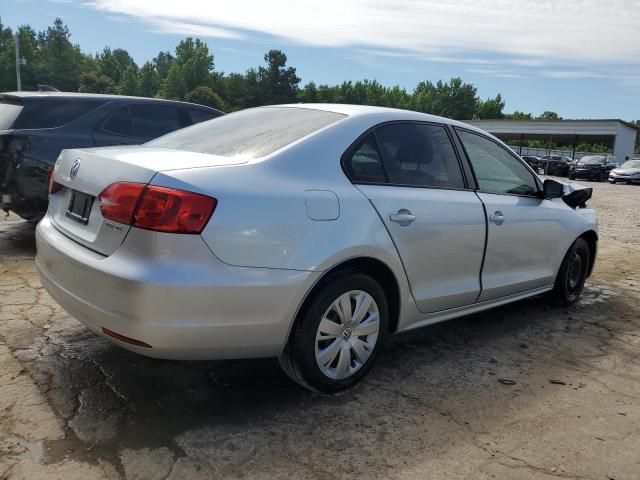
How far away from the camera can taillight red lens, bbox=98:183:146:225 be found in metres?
2.66

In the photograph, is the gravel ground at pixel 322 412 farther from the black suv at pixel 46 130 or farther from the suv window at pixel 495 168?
the black suv at pixel 46 130

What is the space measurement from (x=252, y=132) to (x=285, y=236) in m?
0.91

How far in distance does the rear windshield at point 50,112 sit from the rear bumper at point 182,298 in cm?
362

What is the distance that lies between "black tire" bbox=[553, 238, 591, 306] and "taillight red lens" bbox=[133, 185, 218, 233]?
355 centimetres

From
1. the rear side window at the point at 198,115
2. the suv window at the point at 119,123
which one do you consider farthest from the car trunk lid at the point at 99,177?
the rear side window at the point at 198,115

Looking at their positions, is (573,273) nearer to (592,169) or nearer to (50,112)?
(50,112)

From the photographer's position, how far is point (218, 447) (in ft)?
8.71

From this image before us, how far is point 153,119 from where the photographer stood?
6.97m

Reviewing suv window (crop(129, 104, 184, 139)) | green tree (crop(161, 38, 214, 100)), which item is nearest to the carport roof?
green tree (crop(161, 38, 214, 100))

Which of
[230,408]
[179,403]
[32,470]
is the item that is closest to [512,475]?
[230,408]

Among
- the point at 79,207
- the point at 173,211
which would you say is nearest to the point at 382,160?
the point at 173,211

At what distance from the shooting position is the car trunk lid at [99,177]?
274cm

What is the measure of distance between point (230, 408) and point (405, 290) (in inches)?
47.1

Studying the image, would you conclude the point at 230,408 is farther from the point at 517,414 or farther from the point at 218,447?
the point at 517,414
